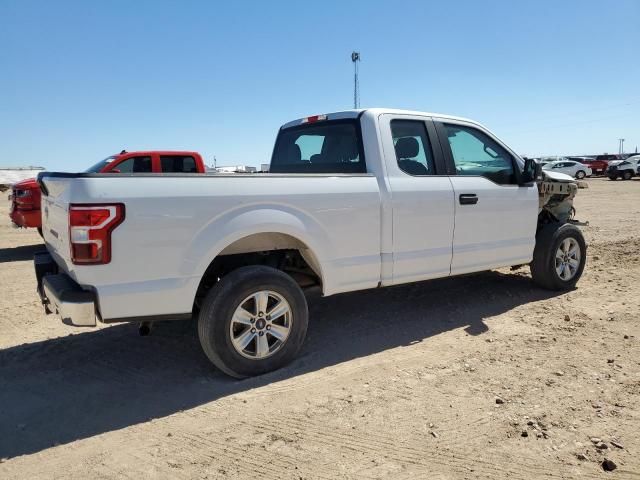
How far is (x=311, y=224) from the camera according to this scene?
12.4ft

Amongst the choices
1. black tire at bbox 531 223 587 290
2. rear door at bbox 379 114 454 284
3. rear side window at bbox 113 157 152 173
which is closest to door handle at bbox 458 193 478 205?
rear door at bbox 379 114 454 284

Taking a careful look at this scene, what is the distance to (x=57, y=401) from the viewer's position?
133 inches

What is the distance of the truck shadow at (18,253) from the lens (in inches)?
333

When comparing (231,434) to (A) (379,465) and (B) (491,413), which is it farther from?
(B) (491,413)

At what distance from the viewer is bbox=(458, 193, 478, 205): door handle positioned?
4691mm

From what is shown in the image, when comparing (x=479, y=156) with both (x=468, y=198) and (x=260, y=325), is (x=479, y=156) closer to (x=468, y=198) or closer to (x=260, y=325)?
(x=468, y=198)

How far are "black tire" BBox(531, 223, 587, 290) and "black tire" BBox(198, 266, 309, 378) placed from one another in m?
3.38

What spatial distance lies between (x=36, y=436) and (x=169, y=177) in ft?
5.89

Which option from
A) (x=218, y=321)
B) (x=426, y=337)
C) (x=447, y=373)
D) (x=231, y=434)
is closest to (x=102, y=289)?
(x=218, y=321)

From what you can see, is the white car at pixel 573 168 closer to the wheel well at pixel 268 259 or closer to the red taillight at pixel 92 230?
the wheel well at pixel 268 259

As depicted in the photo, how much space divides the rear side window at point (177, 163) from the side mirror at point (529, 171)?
6.86 metres

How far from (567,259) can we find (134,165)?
7.74 metres

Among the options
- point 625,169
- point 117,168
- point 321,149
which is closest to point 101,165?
point 117,168

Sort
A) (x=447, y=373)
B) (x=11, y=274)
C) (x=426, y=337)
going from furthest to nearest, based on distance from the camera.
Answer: (x=11, y=274)
(x=426, y=337)
(x=447, y=373)
